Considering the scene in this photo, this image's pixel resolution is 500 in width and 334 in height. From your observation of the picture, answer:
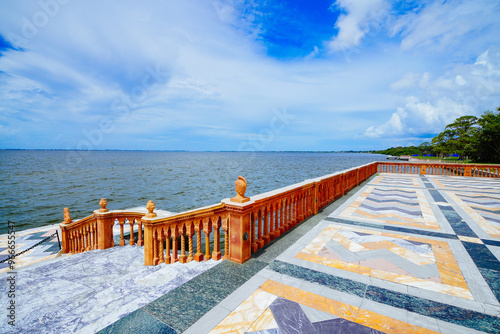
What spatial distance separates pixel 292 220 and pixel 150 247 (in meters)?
3.33

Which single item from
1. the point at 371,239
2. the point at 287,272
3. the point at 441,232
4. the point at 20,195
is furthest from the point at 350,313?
the point at 20,195

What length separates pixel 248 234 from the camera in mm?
4059

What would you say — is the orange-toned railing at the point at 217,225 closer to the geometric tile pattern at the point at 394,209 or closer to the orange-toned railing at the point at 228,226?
the orange-toned railing at the point at 228,226

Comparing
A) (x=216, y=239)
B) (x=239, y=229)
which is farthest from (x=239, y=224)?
(x=216, y=239)

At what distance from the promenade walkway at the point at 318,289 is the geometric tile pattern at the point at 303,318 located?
1 centimetres

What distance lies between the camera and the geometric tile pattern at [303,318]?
7.99 feet

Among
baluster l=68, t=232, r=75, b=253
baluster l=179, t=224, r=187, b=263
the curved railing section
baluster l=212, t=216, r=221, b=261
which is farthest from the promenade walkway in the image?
baluster l=68, t=232, r=75, b=253

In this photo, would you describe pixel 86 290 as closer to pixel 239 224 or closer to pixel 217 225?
pixel 217 225

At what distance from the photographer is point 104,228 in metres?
6.35

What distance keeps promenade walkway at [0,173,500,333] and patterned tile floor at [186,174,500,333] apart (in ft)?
0.04

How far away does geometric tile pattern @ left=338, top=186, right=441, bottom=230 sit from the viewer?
636 cm

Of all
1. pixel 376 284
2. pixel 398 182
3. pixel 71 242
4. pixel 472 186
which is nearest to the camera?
pixel 376 284

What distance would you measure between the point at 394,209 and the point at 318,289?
5920mm

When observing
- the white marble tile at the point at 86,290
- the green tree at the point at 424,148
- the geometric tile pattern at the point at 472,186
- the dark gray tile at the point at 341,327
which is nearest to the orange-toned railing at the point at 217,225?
the white marble tile at the point at 86,290
